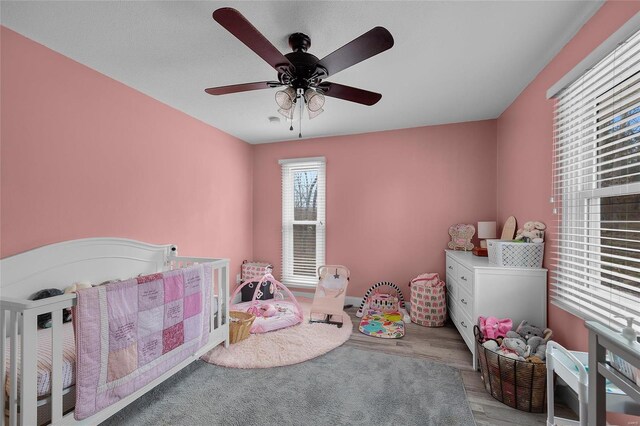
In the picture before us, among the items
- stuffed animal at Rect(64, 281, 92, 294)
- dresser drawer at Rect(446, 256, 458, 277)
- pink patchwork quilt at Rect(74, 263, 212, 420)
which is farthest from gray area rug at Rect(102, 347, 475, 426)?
dresser drawer at Rect(446, 256, 458, 277)

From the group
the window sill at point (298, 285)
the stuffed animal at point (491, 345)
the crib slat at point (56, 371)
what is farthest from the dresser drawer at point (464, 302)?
the crib slat at point (56, 371)

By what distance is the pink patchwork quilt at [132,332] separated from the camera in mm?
1403

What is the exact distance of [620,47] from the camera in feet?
4.47

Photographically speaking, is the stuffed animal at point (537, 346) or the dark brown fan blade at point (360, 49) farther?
the stuffed animal at point (537, 346)

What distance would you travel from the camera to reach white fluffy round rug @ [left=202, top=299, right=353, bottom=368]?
2.29m

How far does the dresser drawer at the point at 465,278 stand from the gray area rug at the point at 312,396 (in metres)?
0.69

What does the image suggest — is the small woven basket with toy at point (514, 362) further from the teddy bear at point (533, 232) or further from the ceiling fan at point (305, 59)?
the ceiling fan at point (305, 59)

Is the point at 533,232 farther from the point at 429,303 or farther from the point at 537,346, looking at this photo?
the point at 429,303

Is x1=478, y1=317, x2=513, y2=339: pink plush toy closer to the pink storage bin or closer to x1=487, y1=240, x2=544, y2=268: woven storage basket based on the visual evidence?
x1=487, y1=240, x2=544, y2=268: woven storage basket

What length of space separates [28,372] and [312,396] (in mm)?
1517

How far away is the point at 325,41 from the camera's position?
181 cm

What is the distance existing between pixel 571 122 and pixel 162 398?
A: 3.30 metres

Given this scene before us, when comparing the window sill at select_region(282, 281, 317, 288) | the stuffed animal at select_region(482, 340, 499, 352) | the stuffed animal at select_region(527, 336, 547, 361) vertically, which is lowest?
the window sill at select_region(282, 281, 317, 288)

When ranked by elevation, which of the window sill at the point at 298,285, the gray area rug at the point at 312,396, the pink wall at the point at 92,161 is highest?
the pink wall at the point at 92,161
